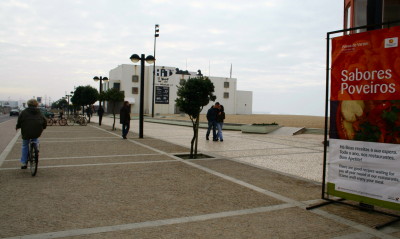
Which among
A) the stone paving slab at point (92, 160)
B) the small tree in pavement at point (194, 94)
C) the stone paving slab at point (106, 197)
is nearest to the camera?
the stone paving slab at point (106, 197)

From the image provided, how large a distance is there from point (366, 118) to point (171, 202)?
10.3 ft

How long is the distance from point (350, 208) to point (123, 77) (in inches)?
2443

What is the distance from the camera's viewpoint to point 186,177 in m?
7.07

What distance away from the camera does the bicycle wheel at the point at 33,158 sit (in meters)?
7.00

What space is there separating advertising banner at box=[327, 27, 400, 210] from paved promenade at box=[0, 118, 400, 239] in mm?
453

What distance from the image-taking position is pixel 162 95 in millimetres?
64938

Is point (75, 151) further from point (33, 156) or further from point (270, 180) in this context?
point (270, 180)

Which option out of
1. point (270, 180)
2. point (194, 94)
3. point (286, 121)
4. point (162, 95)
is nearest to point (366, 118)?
point (270, 180)

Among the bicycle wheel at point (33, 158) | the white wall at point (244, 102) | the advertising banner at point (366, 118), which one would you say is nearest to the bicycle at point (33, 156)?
the bicycle wheel at point (33, 158)

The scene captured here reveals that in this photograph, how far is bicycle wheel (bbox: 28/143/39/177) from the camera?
7002 millimetres

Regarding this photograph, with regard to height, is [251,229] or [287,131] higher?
[287,131]

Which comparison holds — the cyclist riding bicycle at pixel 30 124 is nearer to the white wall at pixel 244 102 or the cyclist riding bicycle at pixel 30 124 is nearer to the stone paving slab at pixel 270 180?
the stone paving slab at pixel 270 180

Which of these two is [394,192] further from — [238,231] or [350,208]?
[238,231]

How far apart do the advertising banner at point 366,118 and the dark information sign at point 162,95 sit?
60.3m
